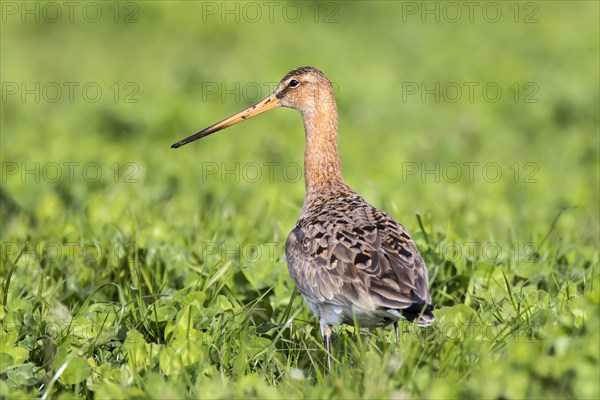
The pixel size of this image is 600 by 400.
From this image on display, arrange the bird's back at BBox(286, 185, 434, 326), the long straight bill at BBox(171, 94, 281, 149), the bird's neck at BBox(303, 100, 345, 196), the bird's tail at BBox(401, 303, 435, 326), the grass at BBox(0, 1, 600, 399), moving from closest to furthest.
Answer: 1. the grass at BBox(0, 1, 600, 399)
2. the bird's tail at BBox(401, 303, 435, 326)
3. the bird's back at BBox(286, 185, 434, 326)
4. the bird's neck at BBox(303, 100, 345, 196)
5. the long straight bill at BBox(171, 94, 281, 149)

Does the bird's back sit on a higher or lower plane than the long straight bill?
lower

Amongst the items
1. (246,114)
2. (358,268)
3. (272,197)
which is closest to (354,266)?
(358,268)

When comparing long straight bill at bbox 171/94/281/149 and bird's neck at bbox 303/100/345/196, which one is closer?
bird's neck at bbox 303/100/345/196

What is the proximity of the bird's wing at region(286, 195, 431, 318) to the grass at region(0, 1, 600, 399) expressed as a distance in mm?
181

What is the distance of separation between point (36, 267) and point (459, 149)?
17.1ft

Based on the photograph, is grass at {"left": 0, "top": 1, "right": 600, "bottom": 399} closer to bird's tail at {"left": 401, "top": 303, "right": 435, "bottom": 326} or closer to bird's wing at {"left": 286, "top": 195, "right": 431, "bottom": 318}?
bird's tail at {"left": 401, "top": 303, "right": 435, "bottom": 326}

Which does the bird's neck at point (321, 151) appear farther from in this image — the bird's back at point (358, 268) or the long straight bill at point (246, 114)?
the bird's back at point (358, 268)

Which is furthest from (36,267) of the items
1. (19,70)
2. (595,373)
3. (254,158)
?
(19,70)

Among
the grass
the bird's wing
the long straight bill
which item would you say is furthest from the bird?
the long straight bill

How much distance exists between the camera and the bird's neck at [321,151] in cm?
580

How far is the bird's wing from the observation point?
456cm

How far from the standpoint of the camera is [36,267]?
563 centimetres

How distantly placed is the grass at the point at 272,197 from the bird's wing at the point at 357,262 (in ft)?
0.59

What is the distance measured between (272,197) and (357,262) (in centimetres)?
310
